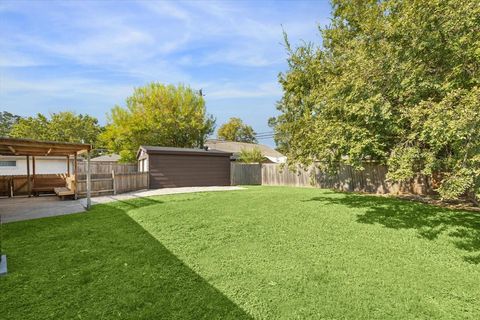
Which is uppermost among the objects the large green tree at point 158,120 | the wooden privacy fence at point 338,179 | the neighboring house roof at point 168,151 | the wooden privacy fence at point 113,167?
the large green tree at point 158,120

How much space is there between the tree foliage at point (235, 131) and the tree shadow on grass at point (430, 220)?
35780 mm

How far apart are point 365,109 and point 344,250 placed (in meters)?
3.37

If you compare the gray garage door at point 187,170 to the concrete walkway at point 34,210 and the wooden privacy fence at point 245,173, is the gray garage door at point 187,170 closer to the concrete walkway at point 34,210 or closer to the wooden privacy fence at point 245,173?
the wooden privacy fence at point 245,173

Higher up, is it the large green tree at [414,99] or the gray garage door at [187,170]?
the large green tree at [414,99]

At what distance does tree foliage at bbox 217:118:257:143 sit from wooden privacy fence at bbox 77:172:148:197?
30.5m

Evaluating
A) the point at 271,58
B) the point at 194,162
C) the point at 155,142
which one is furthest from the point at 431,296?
the point at 155,142

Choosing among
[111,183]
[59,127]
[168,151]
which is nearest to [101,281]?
[111,183]

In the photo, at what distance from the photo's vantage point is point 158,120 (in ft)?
81.2

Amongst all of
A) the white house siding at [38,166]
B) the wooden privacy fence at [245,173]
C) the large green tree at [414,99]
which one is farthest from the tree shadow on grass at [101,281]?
the white house siding at [38,166]

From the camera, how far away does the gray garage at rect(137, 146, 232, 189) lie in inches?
599

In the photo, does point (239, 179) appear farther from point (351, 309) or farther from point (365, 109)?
point (351, 309)

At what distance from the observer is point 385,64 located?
6.24 meters

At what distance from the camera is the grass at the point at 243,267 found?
2.84 m

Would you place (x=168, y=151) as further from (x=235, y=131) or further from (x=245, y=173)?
(x=235, y=131)
